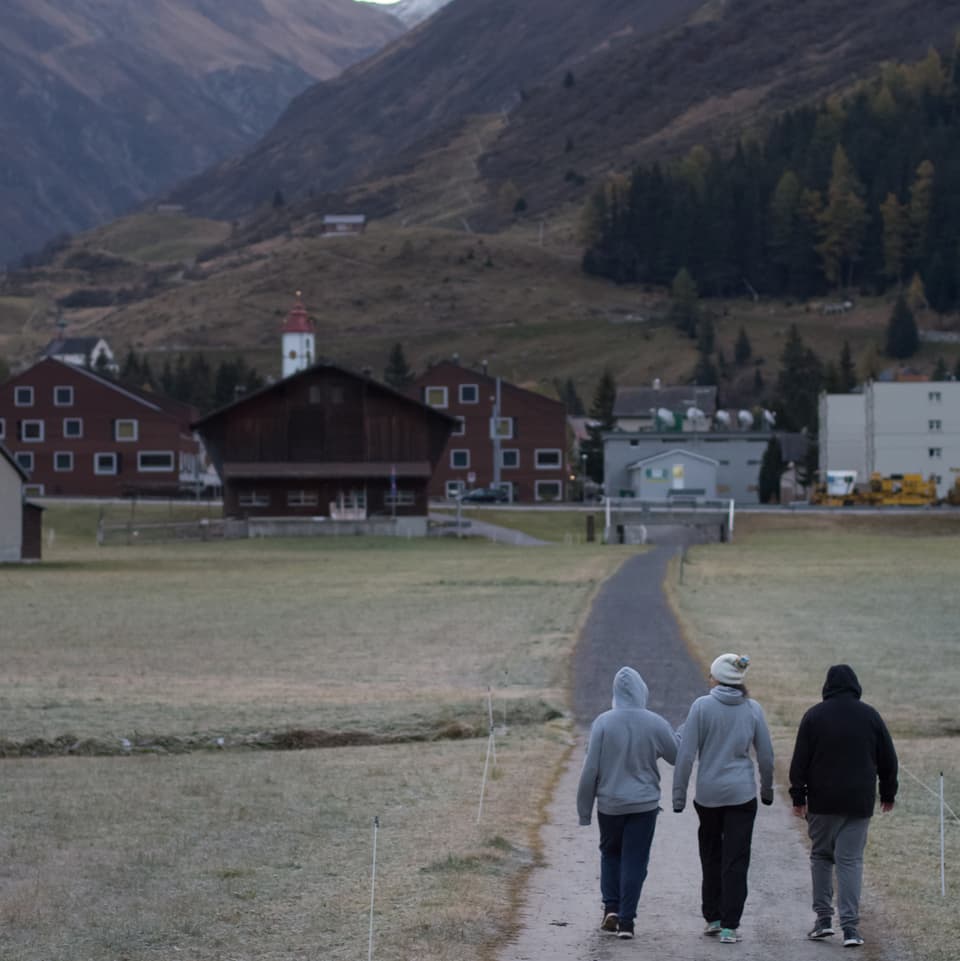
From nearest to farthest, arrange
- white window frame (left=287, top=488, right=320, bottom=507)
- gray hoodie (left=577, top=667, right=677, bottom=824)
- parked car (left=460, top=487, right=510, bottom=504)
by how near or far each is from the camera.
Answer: gray hoodie (left=577, top=667, right=677, bottom=824) → white window frame (left=287, top=488, right=320, bottom=507) → parked car (left=460, top=487, right=510, bottom=504)

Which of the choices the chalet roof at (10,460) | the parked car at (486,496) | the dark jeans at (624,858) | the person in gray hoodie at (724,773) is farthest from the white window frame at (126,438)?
the person in gray hoodie at (724,773)

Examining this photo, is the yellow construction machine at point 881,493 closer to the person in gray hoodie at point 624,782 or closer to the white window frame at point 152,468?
the white window frame at point 152,468

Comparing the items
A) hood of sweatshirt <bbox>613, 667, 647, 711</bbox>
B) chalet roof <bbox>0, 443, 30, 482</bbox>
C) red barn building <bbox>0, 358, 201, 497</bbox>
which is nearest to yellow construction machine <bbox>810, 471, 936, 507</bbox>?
red barn building <bbox>0, 358, 201, 497</bbox>

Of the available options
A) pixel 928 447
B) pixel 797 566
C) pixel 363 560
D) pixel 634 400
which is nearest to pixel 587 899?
pixel 797 566

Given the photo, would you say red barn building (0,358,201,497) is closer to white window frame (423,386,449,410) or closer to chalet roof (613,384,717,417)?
white window frame (423,386,449,410)

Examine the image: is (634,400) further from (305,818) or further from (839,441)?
(305,818)

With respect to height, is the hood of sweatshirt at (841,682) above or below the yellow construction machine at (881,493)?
below

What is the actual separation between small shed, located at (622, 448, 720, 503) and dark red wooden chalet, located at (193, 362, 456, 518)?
81.8 ft

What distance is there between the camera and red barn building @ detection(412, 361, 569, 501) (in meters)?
135

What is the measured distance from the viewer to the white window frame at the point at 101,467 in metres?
134

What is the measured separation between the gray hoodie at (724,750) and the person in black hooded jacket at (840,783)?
310 millimetres

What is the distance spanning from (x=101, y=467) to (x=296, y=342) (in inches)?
1294

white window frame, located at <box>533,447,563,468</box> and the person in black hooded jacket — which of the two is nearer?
the person in black hooded jacket

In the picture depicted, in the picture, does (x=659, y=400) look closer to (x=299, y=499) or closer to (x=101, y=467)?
(x=101, y=467)
